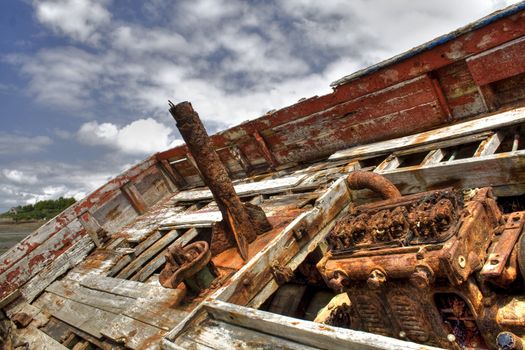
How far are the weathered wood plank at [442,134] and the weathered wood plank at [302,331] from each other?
8.93 feet

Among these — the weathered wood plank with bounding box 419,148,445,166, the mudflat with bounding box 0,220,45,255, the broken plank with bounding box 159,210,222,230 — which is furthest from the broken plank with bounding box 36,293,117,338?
the mudflat with bounding box 0,220,45,255

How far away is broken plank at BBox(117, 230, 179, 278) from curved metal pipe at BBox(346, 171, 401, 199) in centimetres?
311

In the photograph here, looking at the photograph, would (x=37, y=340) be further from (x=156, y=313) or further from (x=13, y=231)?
(x=13, y=231)

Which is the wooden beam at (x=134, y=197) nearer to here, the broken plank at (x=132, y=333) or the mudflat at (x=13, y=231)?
the broken plank at (x=132, y=333)

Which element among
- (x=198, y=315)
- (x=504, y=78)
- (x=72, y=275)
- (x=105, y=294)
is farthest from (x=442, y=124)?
(x=72, y=275)

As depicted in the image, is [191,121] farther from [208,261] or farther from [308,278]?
[308,278]

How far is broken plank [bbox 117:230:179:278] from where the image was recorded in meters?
4.87

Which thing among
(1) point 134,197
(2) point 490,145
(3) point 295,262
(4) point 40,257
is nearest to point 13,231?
(1) point 134,197

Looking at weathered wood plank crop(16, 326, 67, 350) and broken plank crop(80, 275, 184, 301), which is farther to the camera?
weathered wood plank crop(16, 326, 67, 350)

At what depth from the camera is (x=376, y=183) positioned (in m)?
2.93

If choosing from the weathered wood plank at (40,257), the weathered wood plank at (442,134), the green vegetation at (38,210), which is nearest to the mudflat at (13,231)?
the green vegetation at (38,210)

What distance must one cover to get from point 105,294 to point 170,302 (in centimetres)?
133

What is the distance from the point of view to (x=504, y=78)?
3.77 m

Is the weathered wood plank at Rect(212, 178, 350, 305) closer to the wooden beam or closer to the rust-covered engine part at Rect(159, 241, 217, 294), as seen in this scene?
the rust-covered engine part at Rect(159, 241, 217, 294)
